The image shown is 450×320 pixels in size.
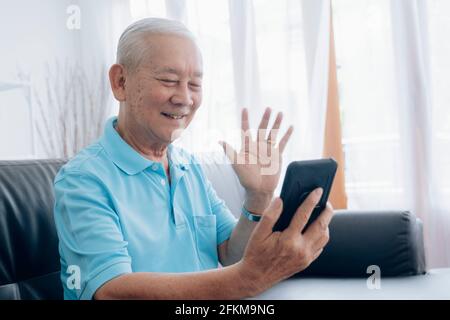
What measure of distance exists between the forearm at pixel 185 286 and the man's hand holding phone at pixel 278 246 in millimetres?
11

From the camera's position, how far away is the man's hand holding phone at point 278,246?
2.09ft

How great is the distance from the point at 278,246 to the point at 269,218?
0.16ft

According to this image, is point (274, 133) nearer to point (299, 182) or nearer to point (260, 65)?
point (299, 182)

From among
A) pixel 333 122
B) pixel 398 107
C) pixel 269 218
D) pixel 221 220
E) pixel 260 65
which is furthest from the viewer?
pixel 260 65

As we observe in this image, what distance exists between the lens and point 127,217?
83 cm

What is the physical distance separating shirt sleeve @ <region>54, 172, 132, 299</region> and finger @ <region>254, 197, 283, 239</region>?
0.23m

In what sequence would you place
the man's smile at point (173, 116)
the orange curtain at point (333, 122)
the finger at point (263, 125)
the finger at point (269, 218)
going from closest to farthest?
the finger at point (269, 218) → the finger at point (263, 125) → the man's smile at point (173, 116) → the orange curtain at point (333, 122)

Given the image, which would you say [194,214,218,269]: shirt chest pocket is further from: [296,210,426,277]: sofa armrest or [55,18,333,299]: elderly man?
[296,210,426,277]: sofa armrest

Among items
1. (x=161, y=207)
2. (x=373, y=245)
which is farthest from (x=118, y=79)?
(x=373, y=245)

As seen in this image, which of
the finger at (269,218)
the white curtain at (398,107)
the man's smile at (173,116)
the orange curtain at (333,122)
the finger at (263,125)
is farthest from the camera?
the orange curtain at (333,122)

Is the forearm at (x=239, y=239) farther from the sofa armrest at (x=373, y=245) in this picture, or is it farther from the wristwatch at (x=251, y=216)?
the sofa armrest at (x=373, y=245)

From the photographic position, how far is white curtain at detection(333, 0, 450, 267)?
5.83 feet

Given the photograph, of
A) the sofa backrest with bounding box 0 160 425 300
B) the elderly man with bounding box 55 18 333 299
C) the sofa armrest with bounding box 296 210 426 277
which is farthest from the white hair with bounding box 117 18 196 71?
the sofa armrest with bounding box 296 210 426 277

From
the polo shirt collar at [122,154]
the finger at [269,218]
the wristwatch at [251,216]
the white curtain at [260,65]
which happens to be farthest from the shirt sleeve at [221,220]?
the white curtain at [260,65]
